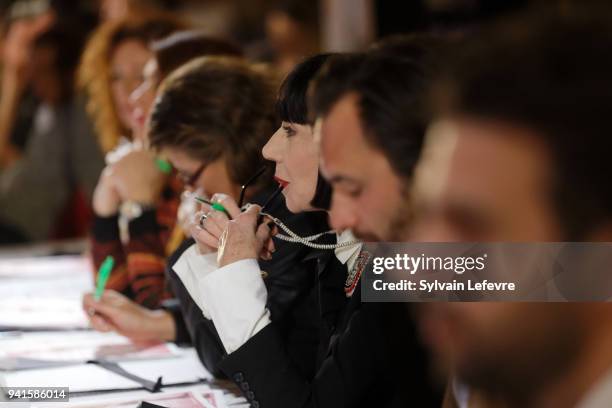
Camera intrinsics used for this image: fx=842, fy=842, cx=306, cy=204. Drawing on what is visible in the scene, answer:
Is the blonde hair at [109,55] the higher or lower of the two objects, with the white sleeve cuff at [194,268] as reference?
higher

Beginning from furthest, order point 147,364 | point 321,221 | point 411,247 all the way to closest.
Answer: point 147,364, point 321,221, point 411,247

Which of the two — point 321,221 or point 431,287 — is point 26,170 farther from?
point 431,287

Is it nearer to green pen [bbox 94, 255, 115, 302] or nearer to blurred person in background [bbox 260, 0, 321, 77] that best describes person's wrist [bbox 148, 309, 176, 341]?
green pen [bbox 94, 255, 115, 302]

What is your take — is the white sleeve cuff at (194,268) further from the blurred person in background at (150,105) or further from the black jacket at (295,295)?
the blurred person in background at (150,105)

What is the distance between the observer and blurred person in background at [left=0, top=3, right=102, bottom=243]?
2.84 meters

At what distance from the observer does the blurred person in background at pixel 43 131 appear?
2.84 m

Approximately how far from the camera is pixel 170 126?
139 cm

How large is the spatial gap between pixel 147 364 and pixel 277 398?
1.30ft

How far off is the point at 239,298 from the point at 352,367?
17cm

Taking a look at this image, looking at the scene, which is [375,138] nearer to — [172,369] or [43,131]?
[172,369]

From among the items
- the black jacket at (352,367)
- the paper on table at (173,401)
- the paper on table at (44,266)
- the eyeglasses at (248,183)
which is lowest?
the paper on table at (44,266)

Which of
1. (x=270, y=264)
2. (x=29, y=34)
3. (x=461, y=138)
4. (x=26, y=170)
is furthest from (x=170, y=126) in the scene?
(x=29, y=34)

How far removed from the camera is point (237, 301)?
1.04 metres

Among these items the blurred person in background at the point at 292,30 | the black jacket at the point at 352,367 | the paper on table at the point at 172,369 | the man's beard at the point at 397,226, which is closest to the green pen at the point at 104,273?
the paper on table at the point at 172,369
